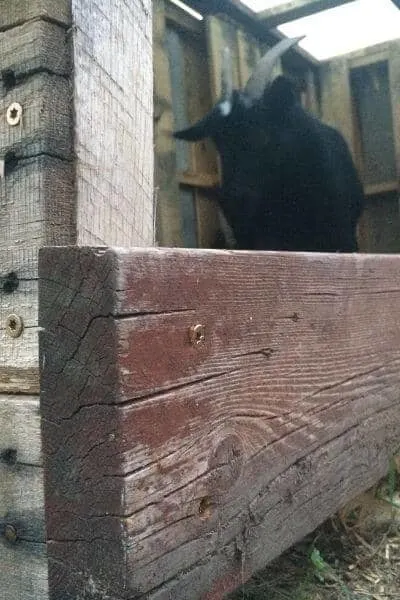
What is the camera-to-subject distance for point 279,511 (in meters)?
1.38

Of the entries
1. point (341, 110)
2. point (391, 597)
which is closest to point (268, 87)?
point (341, 110)

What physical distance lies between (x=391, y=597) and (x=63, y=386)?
45.3 inches

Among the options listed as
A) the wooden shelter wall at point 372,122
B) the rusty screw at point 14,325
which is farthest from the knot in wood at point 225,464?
the wooden shelter wall at point 372,122

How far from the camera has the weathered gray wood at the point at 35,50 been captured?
1289 mm

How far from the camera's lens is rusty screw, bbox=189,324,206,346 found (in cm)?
110

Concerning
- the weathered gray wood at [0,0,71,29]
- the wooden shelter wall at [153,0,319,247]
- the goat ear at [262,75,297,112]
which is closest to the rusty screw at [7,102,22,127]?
the weathered gray wood at [0,0,71,29]

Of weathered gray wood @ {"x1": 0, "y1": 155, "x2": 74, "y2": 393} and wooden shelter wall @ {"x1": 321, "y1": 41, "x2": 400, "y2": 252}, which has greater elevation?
wooden shelter wall @ {"x1": 321, "y1": 41, "x2": 400, "y2": 252}

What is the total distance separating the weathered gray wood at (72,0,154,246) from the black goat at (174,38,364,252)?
2808 mm

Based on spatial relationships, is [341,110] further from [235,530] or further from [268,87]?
[235,530]

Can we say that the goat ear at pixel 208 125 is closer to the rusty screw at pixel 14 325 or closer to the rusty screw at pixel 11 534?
the rusty screw at pixel 14 325

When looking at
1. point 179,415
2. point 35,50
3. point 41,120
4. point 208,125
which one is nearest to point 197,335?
point 179,415

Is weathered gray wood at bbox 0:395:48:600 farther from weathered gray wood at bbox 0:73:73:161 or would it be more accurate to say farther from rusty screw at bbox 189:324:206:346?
weathered gray wood at bbox 0:73:73:161

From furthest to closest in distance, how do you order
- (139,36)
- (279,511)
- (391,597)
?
(391,597) < (139,36) < (279,511)

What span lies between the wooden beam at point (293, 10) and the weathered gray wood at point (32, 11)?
3.53 m
